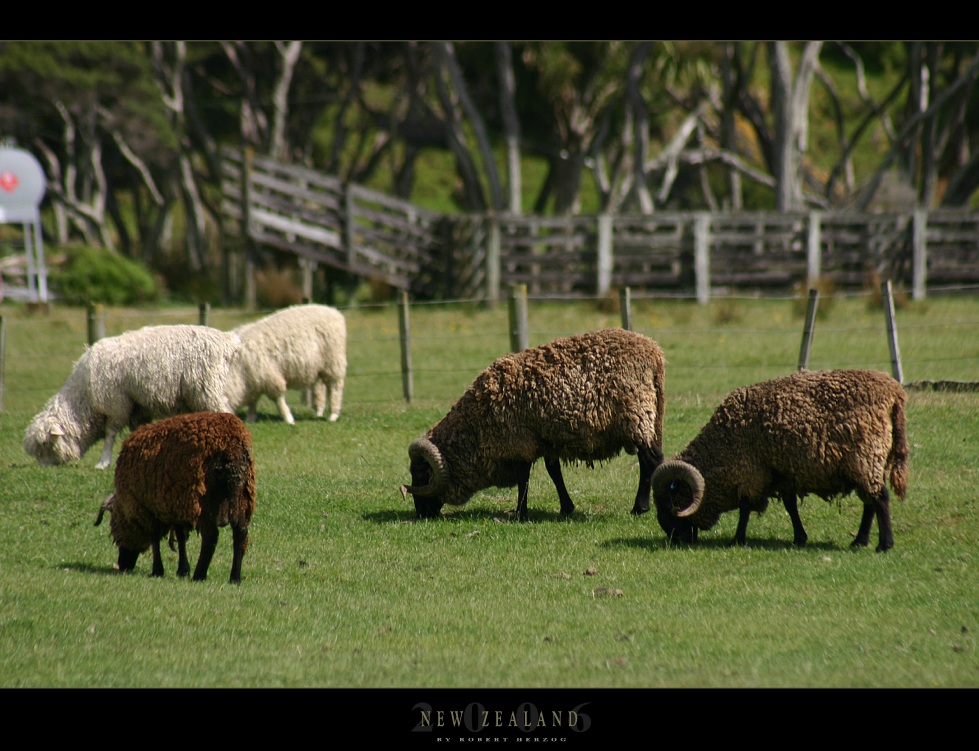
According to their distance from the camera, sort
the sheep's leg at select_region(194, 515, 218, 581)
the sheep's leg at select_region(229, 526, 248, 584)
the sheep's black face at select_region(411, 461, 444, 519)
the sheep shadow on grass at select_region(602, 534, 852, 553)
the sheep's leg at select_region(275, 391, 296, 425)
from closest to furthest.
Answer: the sheep's leg at select_region(194, 515, 218, 581) → the sheep's leg at select_region(229, 526, 248, 584) → the sheep shadow on grass at select_region(602, 534, 852, 553) → the sheep's black face at select_region(411, 461, 444, 519) → the sheep's leg at select_region(275, 391, 296, 425)

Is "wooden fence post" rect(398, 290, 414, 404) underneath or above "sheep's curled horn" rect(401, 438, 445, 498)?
above

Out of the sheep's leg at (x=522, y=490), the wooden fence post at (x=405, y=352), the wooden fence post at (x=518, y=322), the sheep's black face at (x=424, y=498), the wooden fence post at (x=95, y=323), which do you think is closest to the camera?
the sheep's leg at (x=522, y=490)

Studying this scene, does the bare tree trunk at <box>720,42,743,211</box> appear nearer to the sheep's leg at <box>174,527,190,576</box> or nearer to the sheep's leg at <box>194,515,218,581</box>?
the sheep's leg at <box>174,527,190,576</box>

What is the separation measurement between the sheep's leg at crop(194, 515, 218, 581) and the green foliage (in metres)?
20.4

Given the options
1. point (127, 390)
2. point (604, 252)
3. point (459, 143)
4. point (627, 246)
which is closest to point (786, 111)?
point (627, 246)

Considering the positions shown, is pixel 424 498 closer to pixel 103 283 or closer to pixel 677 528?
pixel 677 528

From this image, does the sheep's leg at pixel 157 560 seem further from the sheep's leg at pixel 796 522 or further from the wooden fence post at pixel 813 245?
the wooden fence post at pixel 813 245

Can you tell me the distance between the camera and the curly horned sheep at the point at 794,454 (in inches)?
363

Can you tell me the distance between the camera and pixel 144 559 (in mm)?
9875

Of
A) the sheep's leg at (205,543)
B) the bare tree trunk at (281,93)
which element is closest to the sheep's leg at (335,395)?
the sheep's leg at (205,543)

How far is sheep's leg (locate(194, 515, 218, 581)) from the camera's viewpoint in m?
8.61

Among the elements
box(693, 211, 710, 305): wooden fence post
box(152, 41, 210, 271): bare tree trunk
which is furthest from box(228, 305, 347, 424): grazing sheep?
box(152, 41, 210, 271): bare tree trunk

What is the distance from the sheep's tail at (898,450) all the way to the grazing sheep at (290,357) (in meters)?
7.73
